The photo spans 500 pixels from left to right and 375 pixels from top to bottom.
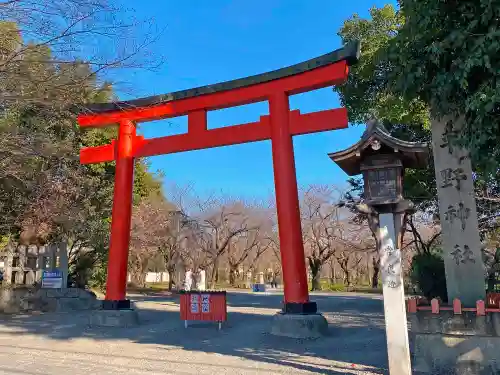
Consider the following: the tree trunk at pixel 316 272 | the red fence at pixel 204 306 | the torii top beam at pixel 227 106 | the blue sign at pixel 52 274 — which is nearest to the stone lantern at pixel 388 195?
the torii top beam at pixel 227 106

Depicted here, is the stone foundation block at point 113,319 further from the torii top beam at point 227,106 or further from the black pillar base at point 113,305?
the torii top beam at point 227,106

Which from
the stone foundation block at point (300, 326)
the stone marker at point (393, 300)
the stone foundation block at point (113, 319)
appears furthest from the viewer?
the stone foundation block at point (113, 319)

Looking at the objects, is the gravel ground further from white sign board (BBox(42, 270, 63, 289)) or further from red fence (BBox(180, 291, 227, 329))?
white sign board (BBox(42, 270, 63, 289))

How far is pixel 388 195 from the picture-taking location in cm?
674

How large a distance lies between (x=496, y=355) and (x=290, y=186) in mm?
5413

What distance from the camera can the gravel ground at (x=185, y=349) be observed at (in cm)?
665

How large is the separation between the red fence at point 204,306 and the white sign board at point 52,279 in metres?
7.49

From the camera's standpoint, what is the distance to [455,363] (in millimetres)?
5836

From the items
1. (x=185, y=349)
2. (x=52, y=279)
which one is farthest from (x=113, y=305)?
(x=52, y=279)

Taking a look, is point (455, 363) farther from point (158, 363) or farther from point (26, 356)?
point (26, 356)

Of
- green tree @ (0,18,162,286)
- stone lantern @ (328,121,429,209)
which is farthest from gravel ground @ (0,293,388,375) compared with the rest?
green tree @ (0,18,162,286)

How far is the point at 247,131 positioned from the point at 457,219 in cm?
577

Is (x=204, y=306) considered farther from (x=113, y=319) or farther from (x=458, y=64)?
(x=458, y=64)

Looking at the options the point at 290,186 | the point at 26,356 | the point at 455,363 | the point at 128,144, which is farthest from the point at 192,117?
the point at 455,363
